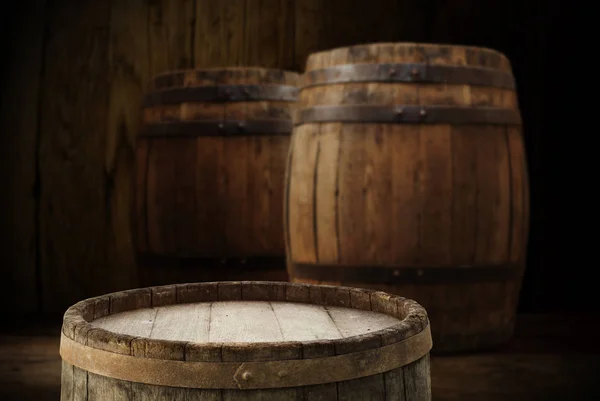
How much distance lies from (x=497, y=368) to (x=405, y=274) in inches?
19.2

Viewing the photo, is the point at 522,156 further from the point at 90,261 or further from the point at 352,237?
the point at 90,261

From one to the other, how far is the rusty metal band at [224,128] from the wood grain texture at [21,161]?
40.9 inches

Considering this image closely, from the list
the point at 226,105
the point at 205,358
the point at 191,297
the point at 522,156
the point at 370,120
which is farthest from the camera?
the point at 226,105

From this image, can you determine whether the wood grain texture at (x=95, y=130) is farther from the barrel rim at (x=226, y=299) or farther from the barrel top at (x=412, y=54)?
the barrel rim at (x=226, y=299)

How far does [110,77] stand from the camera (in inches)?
181

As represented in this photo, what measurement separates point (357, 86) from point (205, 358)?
2102 millimetres

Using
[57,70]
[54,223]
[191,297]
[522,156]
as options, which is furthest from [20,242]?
[191,297]

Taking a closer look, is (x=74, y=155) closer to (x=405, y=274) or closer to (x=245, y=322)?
(x=405, y=274)

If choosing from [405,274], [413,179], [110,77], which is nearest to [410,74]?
[413,179]

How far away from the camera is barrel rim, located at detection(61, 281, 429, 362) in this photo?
1316 mm

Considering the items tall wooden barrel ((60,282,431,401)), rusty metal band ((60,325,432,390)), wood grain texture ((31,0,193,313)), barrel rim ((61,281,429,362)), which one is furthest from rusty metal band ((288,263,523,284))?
rusty metal band ((60,325,432,390))

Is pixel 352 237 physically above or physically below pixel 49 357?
above

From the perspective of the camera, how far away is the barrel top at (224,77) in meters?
3.86

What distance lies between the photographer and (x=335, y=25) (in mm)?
4562
